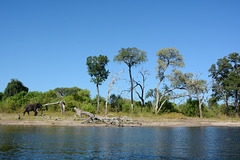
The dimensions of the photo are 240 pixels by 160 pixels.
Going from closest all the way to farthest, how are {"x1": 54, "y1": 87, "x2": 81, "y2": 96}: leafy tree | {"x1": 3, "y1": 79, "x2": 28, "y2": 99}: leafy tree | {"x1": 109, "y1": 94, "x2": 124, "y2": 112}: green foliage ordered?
1. {"x1": 109, "y1": 94, "x2": 124, "y2": 112}: green foliage
2. {"x1": 3, "y1": 79, "x2": 28, "y2": 99}: leafy tree
3. {"x1": 54, "y1": 87, "x2": 81, "y2": 96}: leafy tree

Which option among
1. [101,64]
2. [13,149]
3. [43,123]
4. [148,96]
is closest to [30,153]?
[13,149]

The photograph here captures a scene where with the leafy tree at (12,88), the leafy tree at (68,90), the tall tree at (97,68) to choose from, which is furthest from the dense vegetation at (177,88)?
the leafy tree at (68,90)

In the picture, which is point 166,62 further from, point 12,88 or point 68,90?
point 68,90

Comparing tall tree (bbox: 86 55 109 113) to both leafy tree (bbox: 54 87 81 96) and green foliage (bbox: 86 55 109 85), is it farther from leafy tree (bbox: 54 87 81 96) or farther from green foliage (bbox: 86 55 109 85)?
leafy tree (bbox: 54 87 81 96)

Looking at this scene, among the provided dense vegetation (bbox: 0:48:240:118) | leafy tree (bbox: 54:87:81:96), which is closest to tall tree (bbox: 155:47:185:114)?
dense vegetation (bbox: 0:48:240:118)

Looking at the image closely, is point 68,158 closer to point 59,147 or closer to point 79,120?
point 59,147

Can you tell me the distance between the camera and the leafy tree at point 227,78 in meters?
50.5

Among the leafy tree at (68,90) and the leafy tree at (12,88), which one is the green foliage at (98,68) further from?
the leafy tree at (68,90)

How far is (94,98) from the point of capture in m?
61.8

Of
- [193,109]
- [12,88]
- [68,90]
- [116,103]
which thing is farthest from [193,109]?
[68,90]

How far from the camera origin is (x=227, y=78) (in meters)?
51.9

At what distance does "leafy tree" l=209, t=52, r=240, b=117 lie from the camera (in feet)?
166

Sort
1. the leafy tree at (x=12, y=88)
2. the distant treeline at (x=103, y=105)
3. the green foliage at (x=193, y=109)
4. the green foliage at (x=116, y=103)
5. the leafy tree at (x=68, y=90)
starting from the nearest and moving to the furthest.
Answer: the distant treeline at (x=103, y=105), the green foliage at (x=193, y=109), the green foliage at (x=116, y=103), the leafy tree at (x=12, y=88), the leafy tree at (x=68, y=90)

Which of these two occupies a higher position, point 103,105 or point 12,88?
point 12,88
